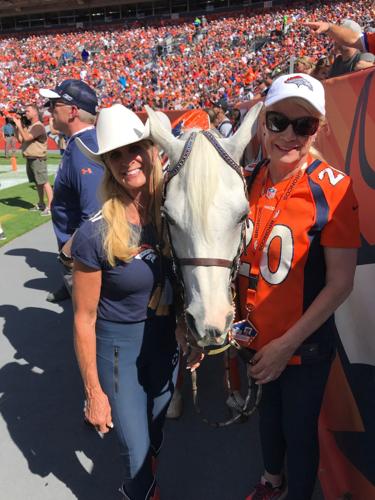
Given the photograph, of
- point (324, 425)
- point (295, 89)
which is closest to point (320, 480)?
point (324, 425)

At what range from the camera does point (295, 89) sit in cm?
153

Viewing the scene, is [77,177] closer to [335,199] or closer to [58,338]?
[58,338]

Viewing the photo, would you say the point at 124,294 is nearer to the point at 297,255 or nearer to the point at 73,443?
the point at 297,255

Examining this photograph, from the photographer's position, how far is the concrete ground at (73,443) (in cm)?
248

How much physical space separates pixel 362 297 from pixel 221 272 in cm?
86

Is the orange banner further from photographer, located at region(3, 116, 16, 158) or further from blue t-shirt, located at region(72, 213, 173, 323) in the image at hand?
photographer, located at region(3, 116, 16, 158)

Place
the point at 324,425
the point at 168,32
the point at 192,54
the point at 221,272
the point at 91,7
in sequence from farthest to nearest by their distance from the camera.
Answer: the point at 91,7 < the point at 168,32 < the point at 192,54 < the point at 324,425 < the point at 221,272

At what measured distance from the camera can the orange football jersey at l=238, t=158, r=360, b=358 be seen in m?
1.55

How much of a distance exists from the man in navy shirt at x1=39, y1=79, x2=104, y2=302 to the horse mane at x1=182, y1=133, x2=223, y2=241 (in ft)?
5.87

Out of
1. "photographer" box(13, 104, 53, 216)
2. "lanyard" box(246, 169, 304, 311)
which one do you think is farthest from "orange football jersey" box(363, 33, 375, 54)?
"photographer" box(13, 104, 53, 216)

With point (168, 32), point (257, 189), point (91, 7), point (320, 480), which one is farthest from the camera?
point (91, 7)

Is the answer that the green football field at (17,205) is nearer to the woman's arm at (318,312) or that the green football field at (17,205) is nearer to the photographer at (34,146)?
the photographer at (34,146)

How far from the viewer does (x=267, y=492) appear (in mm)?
2234

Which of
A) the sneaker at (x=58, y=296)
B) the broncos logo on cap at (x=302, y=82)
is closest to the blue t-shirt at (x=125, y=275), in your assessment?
the broncos logo on cap at (x=302, y=82)
